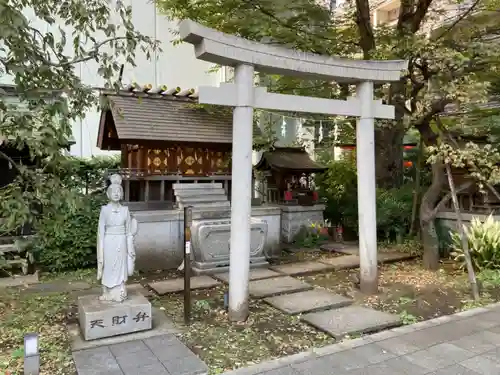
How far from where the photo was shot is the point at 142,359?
482 centimetres

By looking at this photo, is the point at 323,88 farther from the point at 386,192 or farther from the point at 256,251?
the point at 256,251

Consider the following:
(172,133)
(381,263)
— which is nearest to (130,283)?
(172,133)

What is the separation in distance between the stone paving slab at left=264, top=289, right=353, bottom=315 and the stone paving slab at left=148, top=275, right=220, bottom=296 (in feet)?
4.87

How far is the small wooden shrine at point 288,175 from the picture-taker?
12555mm

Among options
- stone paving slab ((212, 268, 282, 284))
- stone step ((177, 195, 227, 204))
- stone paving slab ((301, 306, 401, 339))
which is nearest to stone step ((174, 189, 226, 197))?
stone step ((177, 195, 227, 204))

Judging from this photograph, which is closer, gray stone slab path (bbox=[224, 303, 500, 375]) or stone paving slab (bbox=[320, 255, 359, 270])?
gray stone slab path (bbox=[224, 303, 500, 375])

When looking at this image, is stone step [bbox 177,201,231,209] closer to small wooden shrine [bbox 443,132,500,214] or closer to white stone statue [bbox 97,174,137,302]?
white stone statue [bbox 97,174,137,302]

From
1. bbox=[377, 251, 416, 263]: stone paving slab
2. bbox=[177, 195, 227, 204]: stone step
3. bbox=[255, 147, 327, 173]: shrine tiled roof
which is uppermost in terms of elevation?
bbox=[255, 147, 327, 173]: shrine tiled roof

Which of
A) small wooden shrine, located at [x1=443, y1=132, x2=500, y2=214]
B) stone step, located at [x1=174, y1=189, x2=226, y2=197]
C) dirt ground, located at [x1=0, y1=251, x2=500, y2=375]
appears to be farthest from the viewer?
stone step, located at [x1=174, y1=189, x2=226, y2=197]

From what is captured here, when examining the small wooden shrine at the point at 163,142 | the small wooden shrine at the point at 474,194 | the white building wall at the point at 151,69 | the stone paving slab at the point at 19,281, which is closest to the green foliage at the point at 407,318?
the small wooden shrine at the point at 474,194

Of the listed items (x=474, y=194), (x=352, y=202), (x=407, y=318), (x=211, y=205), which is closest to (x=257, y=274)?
(x=211, y=205)

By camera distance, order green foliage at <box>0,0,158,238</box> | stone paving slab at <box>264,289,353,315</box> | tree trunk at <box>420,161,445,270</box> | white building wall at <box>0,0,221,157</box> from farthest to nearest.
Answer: white building wall at <box>0,0,221,157</box> < tree trunk at <box>420,161,445,270</box> < stone paving slab at <box>264,289,353,315</box> < green foliage at <box>0,0,158,238</box>

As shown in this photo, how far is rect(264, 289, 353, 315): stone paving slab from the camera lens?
265 inches

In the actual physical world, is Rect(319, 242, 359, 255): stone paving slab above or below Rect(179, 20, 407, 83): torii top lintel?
below
